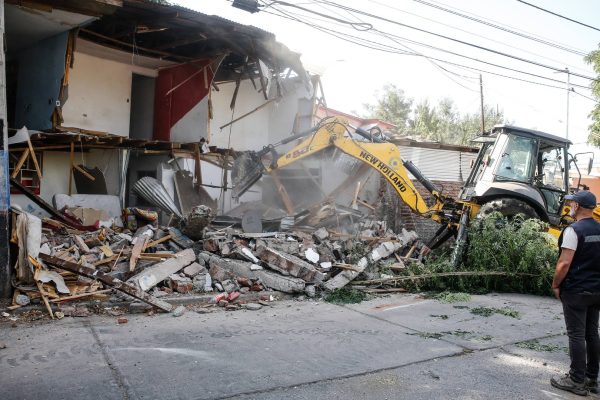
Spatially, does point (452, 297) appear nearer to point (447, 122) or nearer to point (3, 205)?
point (3, 205)

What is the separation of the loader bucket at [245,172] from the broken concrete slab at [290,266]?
1.62 meters

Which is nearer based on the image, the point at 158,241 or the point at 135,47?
the point at 158,241

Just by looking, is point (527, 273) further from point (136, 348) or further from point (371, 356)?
point (136, 348)

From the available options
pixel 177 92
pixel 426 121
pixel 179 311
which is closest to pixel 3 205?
pixel 179 311

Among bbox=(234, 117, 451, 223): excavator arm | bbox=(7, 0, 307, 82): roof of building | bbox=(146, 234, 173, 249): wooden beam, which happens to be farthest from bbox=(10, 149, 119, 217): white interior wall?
bbox=(234, 117, 451, 223): excavator arm

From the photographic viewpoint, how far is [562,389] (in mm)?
3936

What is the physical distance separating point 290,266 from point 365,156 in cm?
278

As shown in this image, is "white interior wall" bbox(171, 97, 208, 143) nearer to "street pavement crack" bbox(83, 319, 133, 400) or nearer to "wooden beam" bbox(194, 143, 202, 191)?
"wooden beam" bbox(194, 143, 202, 191)

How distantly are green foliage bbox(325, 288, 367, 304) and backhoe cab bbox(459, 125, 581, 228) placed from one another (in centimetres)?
300

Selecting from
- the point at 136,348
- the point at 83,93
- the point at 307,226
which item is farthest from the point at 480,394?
the point at 83,93

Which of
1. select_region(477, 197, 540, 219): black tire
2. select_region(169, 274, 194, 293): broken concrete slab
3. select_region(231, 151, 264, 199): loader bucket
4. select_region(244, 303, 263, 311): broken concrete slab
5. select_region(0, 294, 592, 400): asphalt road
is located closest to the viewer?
select_region(0, 294, 592, 400): asphalt road

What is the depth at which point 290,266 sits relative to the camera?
7.51 metres

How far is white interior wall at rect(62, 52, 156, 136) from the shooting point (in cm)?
1133

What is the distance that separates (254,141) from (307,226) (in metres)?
5.03
